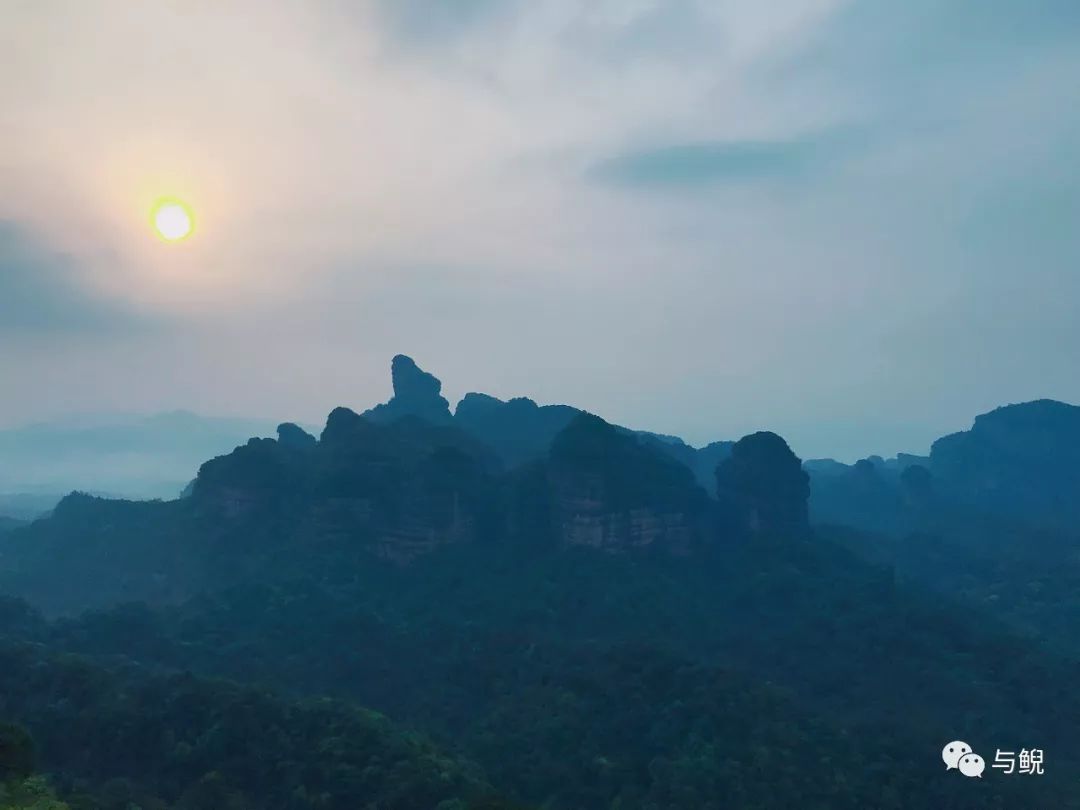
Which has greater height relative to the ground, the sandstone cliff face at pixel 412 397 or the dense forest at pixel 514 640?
the sandstone cliff face at pixel 412 397

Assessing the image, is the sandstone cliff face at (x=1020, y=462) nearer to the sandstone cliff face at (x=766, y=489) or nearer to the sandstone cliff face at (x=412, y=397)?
the sandstone cliff face at (x=766, y=489)

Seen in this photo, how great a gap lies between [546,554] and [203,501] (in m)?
45.8

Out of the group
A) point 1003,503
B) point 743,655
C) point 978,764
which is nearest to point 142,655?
point 743,655

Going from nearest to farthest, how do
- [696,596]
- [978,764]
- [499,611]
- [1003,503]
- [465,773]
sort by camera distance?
[465,773], [978,764], [499,611], [696,596], [1003,503]

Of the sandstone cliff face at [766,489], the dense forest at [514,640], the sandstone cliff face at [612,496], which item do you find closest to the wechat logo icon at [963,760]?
the dense forest at [514,640]

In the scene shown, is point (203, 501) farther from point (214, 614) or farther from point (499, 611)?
point (499, 611)

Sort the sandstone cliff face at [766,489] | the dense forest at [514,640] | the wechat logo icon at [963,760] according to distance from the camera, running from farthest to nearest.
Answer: the sandstone cliff face at [766,489]
the wechat logo icon at [963,760]
the dense forest at [514,640]

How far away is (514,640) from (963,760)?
35012 mm

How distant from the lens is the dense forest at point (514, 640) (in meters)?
41.0

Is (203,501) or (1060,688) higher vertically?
(203,501)

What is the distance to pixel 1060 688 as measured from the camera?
60.2 metres

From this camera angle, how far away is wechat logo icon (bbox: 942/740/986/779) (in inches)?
1746

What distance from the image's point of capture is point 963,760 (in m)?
45.2

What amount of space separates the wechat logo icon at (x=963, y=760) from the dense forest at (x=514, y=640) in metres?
1.08
